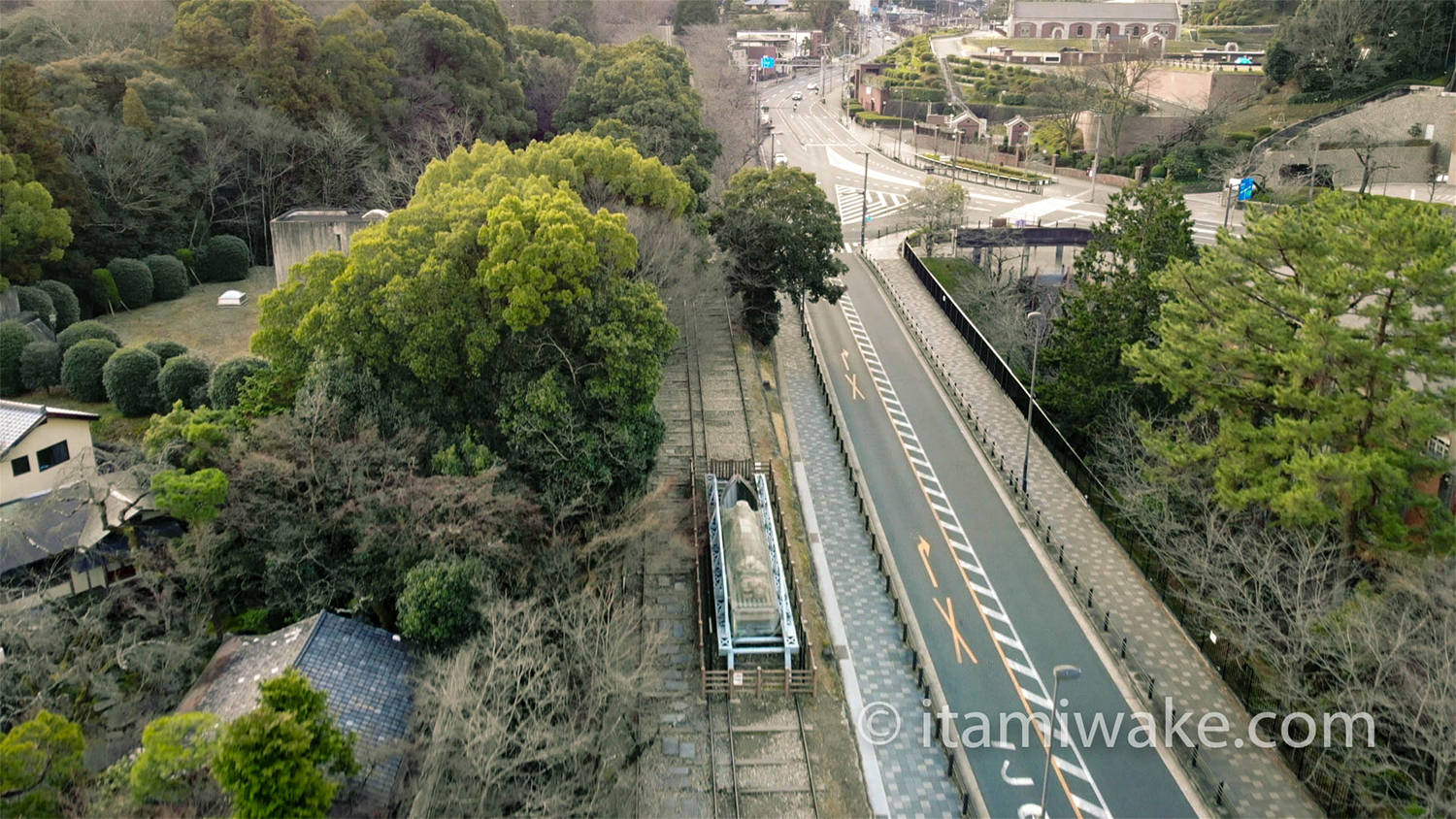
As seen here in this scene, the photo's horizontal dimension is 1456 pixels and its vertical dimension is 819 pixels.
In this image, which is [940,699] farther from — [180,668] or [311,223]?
[311,223]

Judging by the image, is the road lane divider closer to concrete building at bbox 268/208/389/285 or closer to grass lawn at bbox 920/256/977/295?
grass lawn at bbox 920/256/977/295

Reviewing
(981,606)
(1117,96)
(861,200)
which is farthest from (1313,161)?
(981,606)

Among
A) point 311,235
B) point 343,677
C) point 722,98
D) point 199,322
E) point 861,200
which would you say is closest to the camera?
point 343,677

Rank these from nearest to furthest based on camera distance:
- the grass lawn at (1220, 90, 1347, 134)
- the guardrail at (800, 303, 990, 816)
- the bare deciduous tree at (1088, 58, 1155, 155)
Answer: the guardrail at (800, 303, 990, 816) < the grass lawn at (1220, 90, 1347, 134) < the bare deciduous tree at (1088, 58, 1155, 155)

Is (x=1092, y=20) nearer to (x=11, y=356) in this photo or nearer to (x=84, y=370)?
(x=84, y=370)

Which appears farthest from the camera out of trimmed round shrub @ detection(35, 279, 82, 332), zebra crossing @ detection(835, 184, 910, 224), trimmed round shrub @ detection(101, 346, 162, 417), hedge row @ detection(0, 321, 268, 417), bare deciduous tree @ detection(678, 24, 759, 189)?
zebra crossing @ detection(835, 184, 910, 224)

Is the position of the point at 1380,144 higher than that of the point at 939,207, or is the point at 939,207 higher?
the point at 1380,144

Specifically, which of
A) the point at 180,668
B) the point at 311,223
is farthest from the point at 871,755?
the point at 311,223

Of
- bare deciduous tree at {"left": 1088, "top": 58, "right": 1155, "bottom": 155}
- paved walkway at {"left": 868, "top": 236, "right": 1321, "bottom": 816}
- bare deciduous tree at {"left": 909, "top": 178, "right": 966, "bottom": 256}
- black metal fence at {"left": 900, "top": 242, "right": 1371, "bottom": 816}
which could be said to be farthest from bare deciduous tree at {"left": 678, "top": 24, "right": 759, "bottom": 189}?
bare deciduous tree at {"left": 1088, "top": 58, "right": 1155, "bottom": 155}
